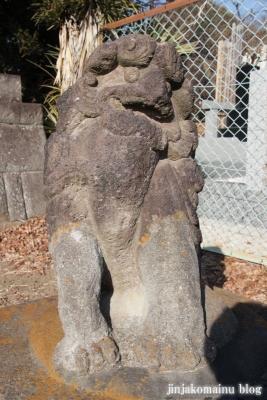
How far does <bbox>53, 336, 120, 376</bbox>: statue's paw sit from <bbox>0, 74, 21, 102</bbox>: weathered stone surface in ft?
12.3

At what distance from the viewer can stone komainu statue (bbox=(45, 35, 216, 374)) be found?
142cm

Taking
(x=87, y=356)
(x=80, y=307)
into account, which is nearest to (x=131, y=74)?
(x=80, y=307)

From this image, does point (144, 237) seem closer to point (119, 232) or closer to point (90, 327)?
point (119, 232)

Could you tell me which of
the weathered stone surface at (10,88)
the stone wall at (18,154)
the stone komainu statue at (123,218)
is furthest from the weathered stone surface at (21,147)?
the stone komainu statue at (123,218)

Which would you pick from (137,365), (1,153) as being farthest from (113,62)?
(1,153)

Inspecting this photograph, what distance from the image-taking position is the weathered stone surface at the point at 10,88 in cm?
457

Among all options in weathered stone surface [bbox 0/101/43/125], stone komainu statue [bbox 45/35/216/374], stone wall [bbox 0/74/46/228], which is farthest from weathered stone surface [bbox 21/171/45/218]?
stone komainu statue [bbox 45/35/216/374]

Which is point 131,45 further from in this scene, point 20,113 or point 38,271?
point 20,113

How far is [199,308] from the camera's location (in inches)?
58.1

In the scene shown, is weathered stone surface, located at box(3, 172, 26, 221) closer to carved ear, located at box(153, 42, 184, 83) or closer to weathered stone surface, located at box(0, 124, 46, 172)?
weathered stone surface, located at box(0, 124, 46, 172)

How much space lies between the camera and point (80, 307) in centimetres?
141

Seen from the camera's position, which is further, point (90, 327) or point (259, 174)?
point (259, 174)

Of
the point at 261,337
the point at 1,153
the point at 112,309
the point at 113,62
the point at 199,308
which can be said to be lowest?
the point at 1,153

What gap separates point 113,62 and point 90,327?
0.93m
